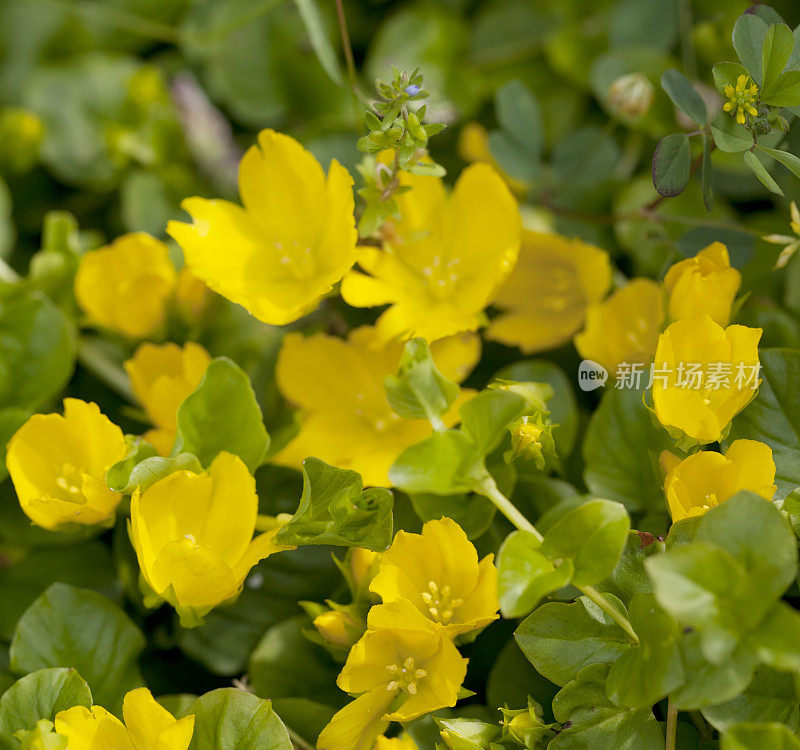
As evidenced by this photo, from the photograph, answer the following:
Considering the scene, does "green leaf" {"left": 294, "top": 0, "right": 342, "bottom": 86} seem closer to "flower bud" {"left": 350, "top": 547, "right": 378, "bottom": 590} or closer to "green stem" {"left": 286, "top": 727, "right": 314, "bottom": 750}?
"flower bud" {"left": 350, "top": 547, "right": 378, "bottom": 590}

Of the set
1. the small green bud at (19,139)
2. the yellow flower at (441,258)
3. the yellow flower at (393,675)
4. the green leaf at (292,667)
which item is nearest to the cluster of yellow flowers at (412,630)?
the yellow flower at (393,675)

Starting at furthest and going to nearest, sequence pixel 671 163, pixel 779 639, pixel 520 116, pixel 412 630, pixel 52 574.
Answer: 1. pixel 520 116
2. pixel 52 574
3. pixel 671 163
4. pixel 412 630
5. pixel 779 639

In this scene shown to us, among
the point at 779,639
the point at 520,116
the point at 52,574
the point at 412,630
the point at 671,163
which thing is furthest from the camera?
the point at 520,116

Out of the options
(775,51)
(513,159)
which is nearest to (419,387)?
(775,51)

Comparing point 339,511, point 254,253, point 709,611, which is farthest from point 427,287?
point 709,611

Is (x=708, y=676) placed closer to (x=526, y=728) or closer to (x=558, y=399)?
(x=526, y=728)

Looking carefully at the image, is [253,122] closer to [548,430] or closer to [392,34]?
[392,34]

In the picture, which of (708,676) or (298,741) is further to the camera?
(298,741)

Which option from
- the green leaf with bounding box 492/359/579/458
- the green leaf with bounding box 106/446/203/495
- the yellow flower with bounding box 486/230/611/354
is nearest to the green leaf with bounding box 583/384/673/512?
the green leaf with bounding box 492/359/579/458
